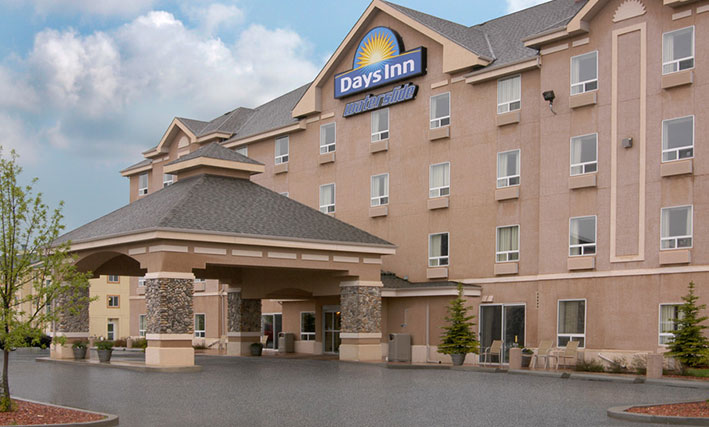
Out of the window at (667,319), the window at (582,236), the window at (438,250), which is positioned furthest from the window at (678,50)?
the window at (438,250)

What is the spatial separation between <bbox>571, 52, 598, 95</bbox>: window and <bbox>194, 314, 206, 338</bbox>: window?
2919 cm

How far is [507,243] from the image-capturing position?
115 feet

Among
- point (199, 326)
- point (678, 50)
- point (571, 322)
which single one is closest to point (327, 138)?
point (199, 326)

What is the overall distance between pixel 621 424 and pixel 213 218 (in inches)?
793

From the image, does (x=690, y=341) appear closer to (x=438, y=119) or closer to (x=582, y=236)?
(x=582, y=236)

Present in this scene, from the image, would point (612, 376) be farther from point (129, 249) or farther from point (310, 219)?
point (129, 249)

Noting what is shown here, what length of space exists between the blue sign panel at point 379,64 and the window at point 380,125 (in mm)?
1354

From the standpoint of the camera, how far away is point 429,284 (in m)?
37.0

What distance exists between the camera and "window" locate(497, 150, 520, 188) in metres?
35.0

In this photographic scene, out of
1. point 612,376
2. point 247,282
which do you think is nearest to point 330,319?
point 247,282

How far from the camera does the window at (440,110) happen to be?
38.3 meters

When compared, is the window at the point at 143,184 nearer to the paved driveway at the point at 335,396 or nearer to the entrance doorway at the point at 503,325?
the paved driveway at the point at 335,396

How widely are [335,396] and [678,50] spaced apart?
18430 millimetres

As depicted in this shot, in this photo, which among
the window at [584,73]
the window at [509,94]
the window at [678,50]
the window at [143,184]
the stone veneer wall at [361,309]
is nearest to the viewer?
the window at [678,50]
